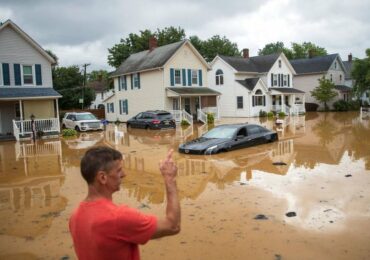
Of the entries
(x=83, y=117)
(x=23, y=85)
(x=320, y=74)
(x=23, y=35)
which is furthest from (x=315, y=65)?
(x=23, y=85)

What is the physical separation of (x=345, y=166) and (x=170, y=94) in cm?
2485

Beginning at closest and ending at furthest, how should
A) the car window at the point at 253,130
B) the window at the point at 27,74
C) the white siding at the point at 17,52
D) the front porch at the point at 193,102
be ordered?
the car window at the point at 253,130, the white siding at the point at 17,52, the window at the point at 27,74, the front porch at the point at 193,102

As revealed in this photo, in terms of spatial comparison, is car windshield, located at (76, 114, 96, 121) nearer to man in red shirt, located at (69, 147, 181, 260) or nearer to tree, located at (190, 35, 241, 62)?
man in red shirt, located at (69, 147, 181, 260)

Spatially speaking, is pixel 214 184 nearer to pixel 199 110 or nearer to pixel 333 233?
pixel 333 233

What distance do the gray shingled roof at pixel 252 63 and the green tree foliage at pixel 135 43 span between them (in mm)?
13677

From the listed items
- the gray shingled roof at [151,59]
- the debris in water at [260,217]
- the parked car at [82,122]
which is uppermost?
the gray shingled roof at [151,59]

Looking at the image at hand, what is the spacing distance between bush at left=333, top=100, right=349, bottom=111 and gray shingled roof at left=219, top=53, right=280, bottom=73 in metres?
10.8

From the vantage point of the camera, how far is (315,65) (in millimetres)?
53781

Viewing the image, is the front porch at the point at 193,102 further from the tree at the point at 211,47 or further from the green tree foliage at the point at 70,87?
the tree at the point at 211,47

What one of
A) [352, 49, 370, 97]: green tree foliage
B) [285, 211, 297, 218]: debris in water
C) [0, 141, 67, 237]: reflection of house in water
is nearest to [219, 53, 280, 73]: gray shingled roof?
[352, 49, 370, 97]: green tree foliage

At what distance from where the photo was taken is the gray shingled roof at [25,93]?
24.6 metres

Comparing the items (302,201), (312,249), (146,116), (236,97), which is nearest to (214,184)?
(302,201)

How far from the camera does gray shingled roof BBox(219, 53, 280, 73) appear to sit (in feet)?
143

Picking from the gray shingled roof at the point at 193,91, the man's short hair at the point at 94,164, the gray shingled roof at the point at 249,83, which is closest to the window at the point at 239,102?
the gray shingled roof at the point at 249,83
